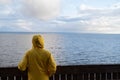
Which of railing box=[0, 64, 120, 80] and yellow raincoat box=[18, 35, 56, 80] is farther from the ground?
yellow raincoat box=[18, 35, 56, 80]

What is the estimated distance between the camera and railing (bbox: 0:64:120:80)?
24.3 feet

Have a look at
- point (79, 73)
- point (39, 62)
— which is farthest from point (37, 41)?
point (79, 73)

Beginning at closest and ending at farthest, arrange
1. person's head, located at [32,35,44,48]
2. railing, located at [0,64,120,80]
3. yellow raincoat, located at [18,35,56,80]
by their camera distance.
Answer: person's head, located at [32,35,44,48], yellow raincoat, located at [18,35,56,80], railing, located at [0,64,120,80]

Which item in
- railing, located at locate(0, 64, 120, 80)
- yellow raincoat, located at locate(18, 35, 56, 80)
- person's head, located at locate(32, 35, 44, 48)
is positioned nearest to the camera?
person's head, located at locate(32, 35, 44, 48)

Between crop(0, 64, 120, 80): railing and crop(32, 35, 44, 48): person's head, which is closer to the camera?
crop(32, 35, 44, 48): person's head


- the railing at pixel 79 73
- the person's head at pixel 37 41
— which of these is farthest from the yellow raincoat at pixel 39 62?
the railing at pixel 79 73

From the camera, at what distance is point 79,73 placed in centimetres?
793

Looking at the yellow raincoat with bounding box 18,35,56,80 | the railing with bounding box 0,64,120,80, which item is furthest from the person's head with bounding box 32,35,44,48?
the railing with bounding box 0,64,120,80

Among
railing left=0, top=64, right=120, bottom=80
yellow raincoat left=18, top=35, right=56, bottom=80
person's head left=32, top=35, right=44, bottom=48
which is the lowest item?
railing left=0, top=64, right=120, bottom=80

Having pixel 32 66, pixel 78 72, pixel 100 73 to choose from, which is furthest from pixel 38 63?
pixel 100 73

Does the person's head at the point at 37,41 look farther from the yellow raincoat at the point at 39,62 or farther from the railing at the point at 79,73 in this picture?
the railing at the point at 79,73

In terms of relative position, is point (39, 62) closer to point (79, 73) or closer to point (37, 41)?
point (37, 41)

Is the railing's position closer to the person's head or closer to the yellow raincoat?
the yellow raincoat

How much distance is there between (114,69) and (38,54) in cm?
257
